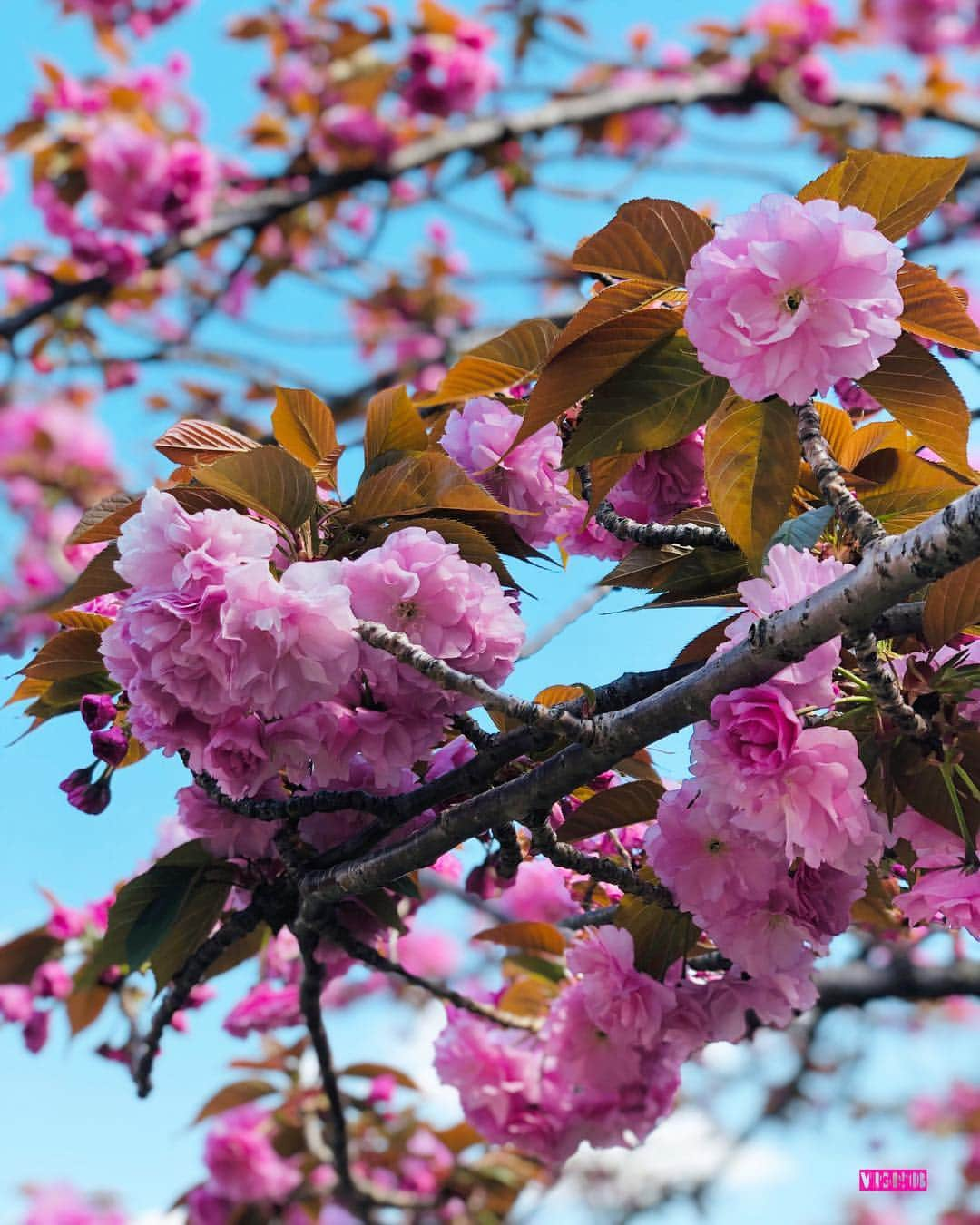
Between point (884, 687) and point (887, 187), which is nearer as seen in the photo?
point (884, 687)

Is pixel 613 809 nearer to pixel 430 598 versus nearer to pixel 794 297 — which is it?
pixel 430 598

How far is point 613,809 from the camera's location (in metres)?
0.99

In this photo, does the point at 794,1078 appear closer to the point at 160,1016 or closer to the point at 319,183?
the point at 160,1016

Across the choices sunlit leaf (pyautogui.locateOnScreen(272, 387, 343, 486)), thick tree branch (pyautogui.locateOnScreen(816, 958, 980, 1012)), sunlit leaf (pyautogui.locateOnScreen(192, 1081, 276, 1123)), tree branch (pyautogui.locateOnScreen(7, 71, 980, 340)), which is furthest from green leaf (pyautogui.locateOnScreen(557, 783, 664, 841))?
tree branch (pyautogui.locateOnScreen(7, 71, 980, 340))

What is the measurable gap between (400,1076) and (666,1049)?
1421 mm

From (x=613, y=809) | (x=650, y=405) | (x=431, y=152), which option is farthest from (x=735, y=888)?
(x=431, y=152)

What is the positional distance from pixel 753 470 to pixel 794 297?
0.14m

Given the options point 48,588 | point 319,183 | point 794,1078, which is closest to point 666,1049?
point 794,1078

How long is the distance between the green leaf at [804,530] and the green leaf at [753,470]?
0.9 inches

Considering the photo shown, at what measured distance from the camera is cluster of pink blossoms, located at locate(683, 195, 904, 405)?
77 centimetres

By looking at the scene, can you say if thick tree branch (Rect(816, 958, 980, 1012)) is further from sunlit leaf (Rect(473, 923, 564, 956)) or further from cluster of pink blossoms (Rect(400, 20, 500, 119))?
cluster of pink blossoms (Rect(400, 20, 500, 119))

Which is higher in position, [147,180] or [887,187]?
[147,180]

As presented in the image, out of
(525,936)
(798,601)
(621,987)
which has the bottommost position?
(621,987)

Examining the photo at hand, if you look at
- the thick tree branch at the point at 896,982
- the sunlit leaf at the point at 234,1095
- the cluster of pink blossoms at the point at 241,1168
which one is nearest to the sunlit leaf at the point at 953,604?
the thick tree branch at the point at 896,982
